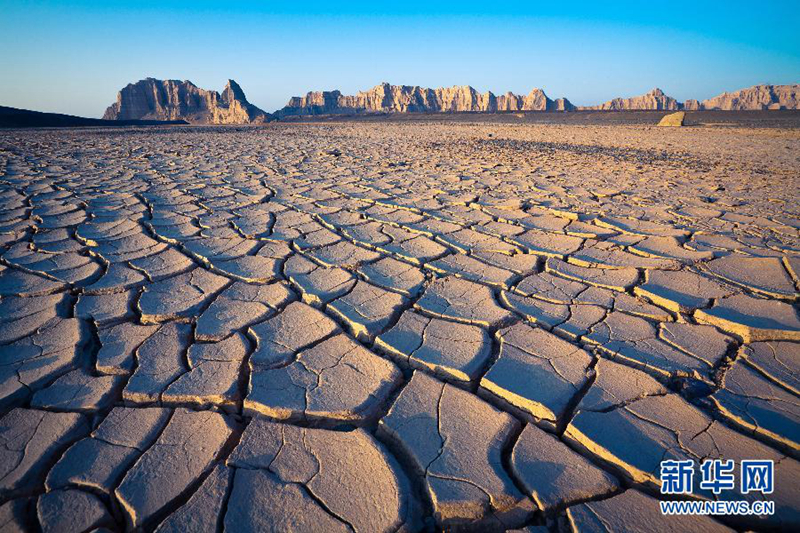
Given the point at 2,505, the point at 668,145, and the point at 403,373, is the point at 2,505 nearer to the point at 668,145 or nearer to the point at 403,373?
the point at 403,373

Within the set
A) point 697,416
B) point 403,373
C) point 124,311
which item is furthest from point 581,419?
point 124,311

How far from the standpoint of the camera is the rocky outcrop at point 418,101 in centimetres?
6950

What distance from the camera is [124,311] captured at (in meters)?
1.75

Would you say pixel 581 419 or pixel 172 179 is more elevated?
pixel 172 179

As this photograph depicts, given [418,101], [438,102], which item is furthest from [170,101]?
[438,102]

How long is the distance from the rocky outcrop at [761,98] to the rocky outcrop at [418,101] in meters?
30.1

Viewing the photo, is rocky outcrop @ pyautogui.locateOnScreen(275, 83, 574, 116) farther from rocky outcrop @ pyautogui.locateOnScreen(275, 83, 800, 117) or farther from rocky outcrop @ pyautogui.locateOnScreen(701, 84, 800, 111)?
rocky outcrop @ pyautogui.locateOnScreen(701, 84, 800, 111)

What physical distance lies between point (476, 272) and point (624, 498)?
1.32 m

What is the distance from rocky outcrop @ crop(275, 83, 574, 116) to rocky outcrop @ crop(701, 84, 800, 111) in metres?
30.1

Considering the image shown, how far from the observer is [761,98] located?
5541 centimetres

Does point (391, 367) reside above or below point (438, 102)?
below

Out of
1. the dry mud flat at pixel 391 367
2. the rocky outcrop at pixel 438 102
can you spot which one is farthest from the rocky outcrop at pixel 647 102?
the dry mud flat at pixel 391 367

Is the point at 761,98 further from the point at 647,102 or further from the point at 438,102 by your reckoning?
the point at 438,102

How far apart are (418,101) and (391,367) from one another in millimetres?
76056
